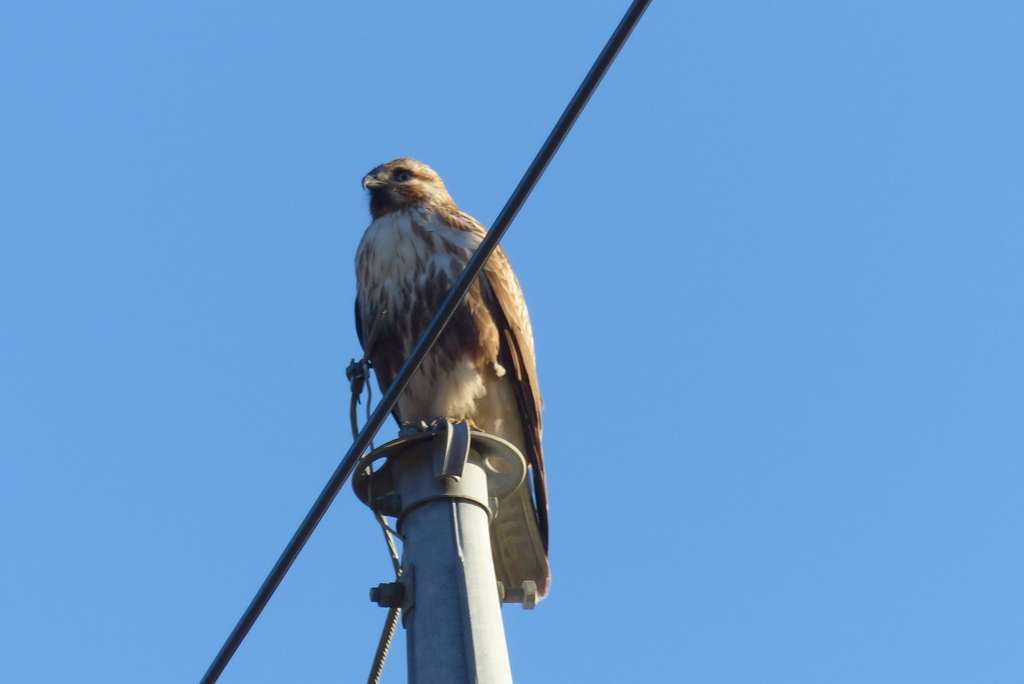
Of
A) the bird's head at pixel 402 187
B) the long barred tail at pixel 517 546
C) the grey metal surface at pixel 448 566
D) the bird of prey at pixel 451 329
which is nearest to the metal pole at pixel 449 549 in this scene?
the grey metal surface at pixel 448 566

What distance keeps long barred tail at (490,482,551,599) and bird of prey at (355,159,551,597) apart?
0.42m

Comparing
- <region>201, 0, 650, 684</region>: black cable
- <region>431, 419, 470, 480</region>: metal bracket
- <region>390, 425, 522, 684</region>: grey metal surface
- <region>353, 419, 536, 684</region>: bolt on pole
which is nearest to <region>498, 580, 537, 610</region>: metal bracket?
<region>353, 419, 536, 684</region>: bolt on pole

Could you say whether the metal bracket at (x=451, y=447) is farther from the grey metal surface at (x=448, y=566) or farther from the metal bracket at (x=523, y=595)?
the metal bracket at (x=523, y=595)

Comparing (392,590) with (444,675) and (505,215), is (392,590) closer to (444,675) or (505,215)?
(444,675)

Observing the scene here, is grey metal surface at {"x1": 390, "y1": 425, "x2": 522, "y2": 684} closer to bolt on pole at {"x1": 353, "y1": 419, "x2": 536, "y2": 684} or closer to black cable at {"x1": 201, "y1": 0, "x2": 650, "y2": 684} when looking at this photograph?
bolt on pole at {"x1": 353, "y1": 419, "x2": 536, "y2": 684}

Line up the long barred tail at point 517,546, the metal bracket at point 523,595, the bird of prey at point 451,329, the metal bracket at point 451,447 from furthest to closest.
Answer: the bird of prey at point 451,329 < the long barred tail at point 517,546 < the metal bracket at point 523,595 < the metal bracket at point 451,447

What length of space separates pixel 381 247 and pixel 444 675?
12.6 ft

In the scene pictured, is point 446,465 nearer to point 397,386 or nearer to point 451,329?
point 397,386

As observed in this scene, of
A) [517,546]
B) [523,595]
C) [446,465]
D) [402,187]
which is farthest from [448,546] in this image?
[402,187]

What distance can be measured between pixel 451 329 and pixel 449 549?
2.87 m

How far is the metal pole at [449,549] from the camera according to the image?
10.5ft

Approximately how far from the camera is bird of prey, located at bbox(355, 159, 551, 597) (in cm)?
621

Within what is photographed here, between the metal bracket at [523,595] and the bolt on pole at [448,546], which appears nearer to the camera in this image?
the bolt on pole at [448,546]

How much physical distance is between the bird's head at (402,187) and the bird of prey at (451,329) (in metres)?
0.28
